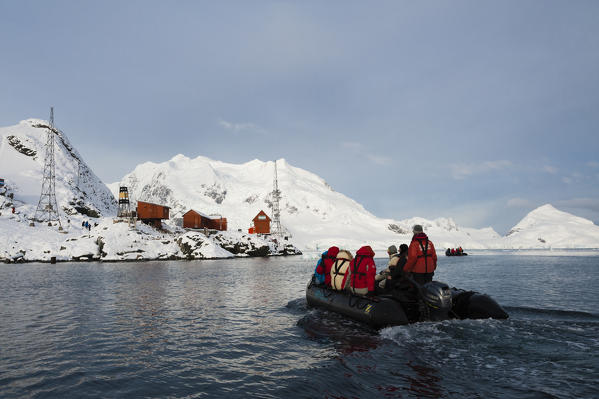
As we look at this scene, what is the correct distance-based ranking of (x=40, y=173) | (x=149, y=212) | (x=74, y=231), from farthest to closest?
1. (x=40, y=173)
2. (x=149, y=212)
3. (x=74, y=231)

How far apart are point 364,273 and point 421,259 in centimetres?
216

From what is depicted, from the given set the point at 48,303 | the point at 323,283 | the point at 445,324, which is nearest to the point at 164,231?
the point at 48,303

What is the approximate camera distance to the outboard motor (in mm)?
11672

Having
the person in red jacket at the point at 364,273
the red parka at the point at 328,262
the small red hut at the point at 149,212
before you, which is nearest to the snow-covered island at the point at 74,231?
the small red hut at the point at 149,212

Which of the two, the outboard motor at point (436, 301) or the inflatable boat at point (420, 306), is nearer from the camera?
the inflatable boat at point (420, 306)

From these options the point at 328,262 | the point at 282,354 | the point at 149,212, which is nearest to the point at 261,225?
the point at 149,212

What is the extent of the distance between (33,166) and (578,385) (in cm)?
13954

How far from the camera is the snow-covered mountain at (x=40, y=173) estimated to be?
94562 millimetres

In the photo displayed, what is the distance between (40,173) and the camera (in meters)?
109

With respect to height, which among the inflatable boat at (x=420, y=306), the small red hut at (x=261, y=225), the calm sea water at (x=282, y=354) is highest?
the small red hut at (x=261, y=225)

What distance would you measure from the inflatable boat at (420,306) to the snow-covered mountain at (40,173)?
91.7 meters

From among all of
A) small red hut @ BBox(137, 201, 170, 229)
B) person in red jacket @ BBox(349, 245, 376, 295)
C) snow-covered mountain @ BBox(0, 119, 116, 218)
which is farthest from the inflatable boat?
snow-covered mountain @ BBox(0, 119, 116, 218)

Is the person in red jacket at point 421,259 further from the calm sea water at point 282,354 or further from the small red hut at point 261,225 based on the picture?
the small red hut at point 261,225

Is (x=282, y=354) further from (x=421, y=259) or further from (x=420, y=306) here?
(x=421, y=259)
